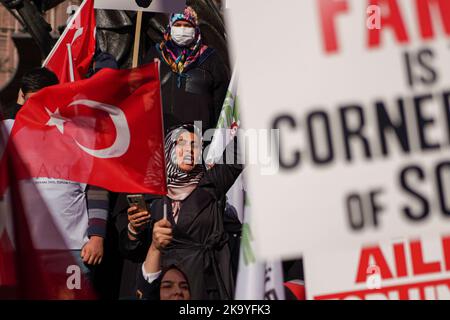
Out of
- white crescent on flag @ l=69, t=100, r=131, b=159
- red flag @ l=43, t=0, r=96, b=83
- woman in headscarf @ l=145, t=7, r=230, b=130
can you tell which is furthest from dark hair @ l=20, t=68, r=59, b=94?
woman in headscarf @ l=145, t=7, r=230, b=130

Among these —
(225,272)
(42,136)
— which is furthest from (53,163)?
(225,272)

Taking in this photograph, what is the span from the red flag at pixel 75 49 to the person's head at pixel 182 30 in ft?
1.89

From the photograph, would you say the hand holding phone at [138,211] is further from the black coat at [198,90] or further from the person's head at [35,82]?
the black coat at [198,90]

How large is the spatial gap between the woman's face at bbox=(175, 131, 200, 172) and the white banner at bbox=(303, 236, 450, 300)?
1806mm

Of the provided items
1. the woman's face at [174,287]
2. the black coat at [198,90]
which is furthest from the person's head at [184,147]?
the black coat at [198,90]

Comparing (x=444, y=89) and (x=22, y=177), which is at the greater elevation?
(x=22, y=177)

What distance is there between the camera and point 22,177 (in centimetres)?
609

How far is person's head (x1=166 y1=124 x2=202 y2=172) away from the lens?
7215 mm

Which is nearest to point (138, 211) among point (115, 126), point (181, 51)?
point (115, 126)

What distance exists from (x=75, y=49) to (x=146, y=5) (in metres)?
0.57

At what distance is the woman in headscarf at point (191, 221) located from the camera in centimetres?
679

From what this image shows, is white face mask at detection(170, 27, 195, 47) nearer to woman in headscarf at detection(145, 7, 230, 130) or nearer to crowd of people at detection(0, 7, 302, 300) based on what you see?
woman in headscarf at detection(145, 7, 230, 130)
